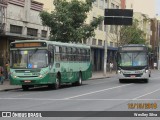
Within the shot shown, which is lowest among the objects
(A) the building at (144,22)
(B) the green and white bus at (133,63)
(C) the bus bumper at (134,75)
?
(C) the bus bumper at (134,75)

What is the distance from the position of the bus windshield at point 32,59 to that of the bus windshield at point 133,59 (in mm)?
11821

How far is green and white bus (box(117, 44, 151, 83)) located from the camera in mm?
→ 37625

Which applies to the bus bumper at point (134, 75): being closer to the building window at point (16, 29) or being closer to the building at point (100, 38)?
the building window at point (16, 29)

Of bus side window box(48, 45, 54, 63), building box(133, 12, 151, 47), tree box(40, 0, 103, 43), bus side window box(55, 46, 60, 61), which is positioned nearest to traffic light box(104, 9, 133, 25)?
tree box(40, 0, 103, 43)

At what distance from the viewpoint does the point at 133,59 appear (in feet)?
124

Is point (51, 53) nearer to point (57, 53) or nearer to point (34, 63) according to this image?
point (34, 63)

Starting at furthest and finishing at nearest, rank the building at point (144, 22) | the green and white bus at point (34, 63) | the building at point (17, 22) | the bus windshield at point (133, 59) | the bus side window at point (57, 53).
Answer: the building at point (144, 22) → the bus windshield at point (133, 59) → the building at point (17, 22) → the bus side window at point (57, 53) → the green and white bus at point (34, 63)

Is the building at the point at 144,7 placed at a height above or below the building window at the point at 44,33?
above

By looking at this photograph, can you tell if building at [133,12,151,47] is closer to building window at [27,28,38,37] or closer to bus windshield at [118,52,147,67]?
building window at [27,28,38,37]

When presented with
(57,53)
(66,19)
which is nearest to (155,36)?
(66,19)

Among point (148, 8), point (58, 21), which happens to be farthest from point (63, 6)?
point (148, 8)

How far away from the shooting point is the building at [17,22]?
3741 cm

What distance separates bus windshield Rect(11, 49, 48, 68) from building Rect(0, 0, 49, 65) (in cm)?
791

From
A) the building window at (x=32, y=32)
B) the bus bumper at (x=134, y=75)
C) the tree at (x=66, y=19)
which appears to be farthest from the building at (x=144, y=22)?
the bus bumper at (x=134, y=75)
